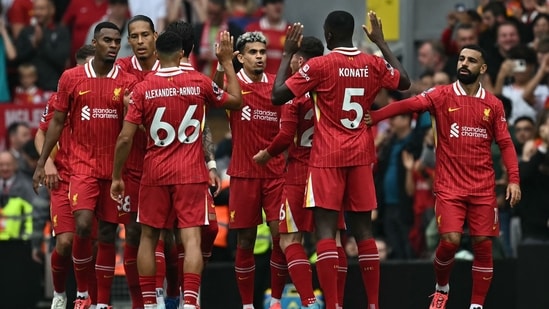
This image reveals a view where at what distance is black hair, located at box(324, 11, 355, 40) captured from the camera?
17406mm

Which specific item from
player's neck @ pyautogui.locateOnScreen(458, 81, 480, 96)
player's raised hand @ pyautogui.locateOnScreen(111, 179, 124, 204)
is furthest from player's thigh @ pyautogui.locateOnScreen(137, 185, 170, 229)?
player's neck @ pyautogui.locateOnScreen(458, 81, 480, 96)

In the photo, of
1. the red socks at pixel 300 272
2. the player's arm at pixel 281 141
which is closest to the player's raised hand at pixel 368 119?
the player's arm at pixel 281 141

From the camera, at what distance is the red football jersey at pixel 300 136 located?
18141mm

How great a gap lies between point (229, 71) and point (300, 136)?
47.4 inches

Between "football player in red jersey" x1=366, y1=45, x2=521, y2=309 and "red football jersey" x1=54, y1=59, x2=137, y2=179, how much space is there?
304cm

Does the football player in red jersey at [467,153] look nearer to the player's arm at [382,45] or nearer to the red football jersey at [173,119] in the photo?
the player's arm at [382,45]

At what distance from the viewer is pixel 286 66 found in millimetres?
17516

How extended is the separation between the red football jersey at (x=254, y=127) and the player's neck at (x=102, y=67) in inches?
57.7

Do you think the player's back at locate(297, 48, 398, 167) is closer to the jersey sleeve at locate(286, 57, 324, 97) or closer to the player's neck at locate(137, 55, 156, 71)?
the jersey sleeve at locate(286, 57, 324, 97)

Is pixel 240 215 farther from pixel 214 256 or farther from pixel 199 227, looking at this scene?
pixel 214 256

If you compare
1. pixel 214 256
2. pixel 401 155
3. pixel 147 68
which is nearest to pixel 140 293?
pixel 147 68

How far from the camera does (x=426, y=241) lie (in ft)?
73.2

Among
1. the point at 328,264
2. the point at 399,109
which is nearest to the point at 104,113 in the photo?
the point at 328,264

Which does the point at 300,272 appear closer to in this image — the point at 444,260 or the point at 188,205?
the point at 188,205
